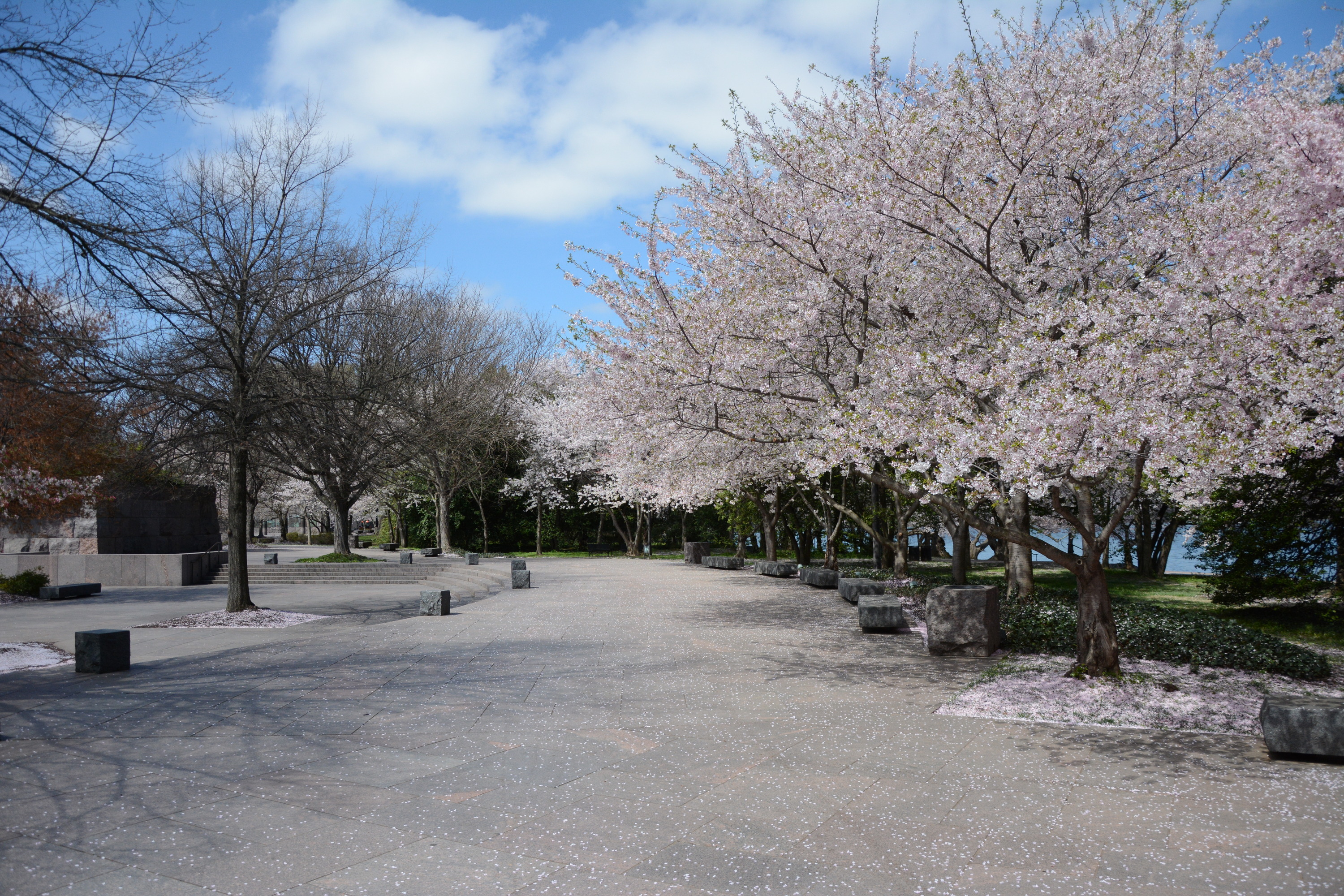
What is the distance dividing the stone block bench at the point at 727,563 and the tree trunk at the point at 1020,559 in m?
11.0

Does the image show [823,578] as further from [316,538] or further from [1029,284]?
[316,538]

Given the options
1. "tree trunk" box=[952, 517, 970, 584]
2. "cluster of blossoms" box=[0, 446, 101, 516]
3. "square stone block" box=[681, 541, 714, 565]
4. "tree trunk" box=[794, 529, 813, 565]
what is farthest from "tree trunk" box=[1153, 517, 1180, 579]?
"cluster of blossoms" box=[0, 446, 101, 516]

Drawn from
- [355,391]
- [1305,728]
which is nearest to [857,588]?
[1305,728]

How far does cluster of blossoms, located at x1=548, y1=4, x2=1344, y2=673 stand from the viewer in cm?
659

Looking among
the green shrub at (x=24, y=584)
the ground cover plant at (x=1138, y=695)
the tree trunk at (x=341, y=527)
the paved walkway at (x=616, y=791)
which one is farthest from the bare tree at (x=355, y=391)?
the ground cover plant at (x=1138, y=695)

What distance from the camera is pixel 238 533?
14312 millimetres

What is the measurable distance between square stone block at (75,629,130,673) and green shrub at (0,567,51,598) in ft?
45.4

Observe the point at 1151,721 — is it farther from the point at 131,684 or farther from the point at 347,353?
the point at 347,353

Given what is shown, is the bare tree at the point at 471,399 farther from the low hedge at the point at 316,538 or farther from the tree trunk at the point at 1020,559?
the low hedge at the point at 316,538

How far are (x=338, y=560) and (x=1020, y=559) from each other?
20.7 m

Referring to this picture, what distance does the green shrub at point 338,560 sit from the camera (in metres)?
24.9

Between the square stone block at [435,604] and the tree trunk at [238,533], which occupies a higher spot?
the tree trunk at [238,533]

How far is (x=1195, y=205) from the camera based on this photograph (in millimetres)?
8031

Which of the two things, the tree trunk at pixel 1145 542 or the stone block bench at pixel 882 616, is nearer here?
the stone block bench at pixel 882 616
